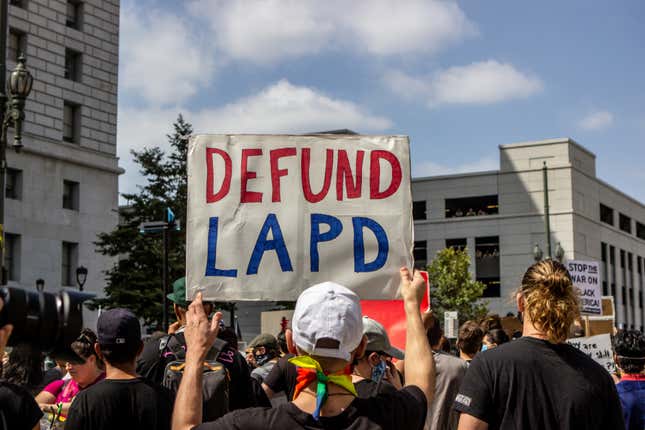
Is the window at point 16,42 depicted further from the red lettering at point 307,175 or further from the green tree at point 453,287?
the red lettering at point 307,175

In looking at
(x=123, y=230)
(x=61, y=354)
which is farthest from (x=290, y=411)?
(x=123, y=230)

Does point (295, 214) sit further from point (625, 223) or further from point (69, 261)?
point (625, 223)

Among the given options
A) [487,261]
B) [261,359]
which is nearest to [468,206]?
[487,261]

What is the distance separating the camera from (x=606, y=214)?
79250 mm

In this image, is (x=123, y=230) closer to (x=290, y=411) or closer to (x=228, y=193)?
(x=228, y=193)

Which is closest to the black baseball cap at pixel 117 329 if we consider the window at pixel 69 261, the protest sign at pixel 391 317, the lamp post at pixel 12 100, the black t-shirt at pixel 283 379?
the black t-shirt at pixel 283 379

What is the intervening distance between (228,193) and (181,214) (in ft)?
116

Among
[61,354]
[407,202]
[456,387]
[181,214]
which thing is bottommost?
[456,387]

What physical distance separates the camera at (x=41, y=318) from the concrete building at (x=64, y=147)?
39192 mm

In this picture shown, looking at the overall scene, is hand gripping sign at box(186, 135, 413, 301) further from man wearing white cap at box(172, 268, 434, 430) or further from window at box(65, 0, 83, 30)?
window at box(65, 0, 83, 30)

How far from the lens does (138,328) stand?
4461mm

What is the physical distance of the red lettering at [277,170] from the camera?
6.18 m

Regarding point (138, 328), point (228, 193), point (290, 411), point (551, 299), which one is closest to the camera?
point (290, 411)

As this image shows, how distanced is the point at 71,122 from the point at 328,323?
4502cm
